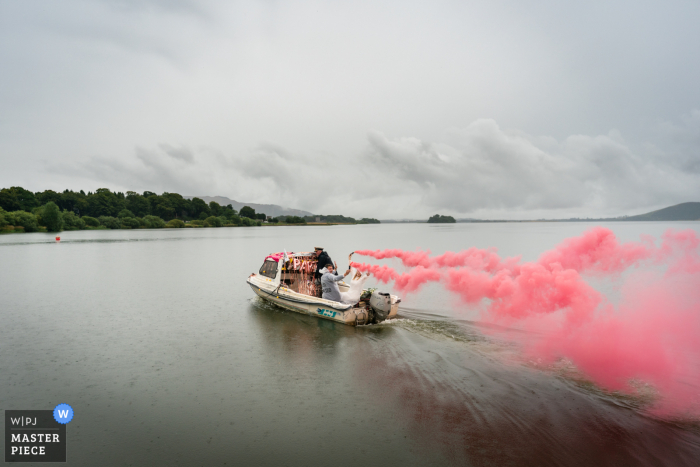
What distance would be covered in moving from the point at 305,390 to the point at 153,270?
32560 mm

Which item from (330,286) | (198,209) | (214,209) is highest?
(214,209)

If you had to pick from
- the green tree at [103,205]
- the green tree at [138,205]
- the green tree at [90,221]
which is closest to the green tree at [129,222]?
the green tree at [90,221]

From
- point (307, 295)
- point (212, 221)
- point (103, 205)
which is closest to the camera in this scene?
point (307, 295)

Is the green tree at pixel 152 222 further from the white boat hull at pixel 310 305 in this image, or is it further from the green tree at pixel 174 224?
the white boat hull at pixel 310 305

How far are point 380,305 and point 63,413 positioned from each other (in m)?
11.6

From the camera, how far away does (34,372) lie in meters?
12.0

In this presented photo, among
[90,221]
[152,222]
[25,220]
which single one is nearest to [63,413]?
[25,220]

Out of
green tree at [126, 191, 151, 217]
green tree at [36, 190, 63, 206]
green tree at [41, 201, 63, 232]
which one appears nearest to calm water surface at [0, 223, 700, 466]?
green tree at [41, 201, 63, 232]

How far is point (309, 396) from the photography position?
10336mm

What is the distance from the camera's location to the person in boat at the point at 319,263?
18.9m

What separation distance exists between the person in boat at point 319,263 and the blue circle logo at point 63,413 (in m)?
10.9

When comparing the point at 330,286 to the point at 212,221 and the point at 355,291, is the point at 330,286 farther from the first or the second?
the point at 212,221

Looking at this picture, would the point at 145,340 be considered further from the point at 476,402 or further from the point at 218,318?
the point at 476,402

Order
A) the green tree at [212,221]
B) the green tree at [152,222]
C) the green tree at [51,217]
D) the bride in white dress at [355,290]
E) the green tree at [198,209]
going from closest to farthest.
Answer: the bride in white dress at [355,290], the green tree at [51,217], the green tree at [152,222], the green tree at [212,221], the green tree at [198,209]
